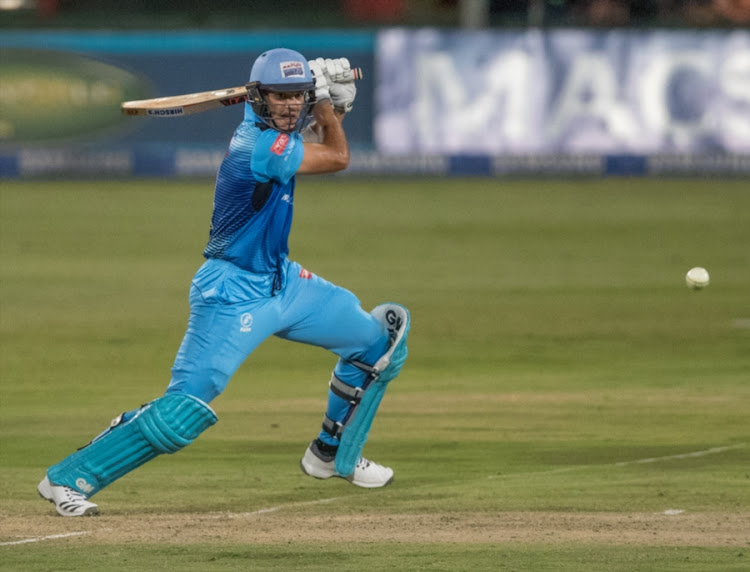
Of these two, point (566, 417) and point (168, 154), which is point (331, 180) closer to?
point (168, 154)

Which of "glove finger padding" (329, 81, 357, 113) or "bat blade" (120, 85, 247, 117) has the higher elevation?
"glove finger padding" (329, 81, 357, 113)

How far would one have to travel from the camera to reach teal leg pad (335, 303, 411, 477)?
24.8 ft

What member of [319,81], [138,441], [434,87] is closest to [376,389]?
[138,441]

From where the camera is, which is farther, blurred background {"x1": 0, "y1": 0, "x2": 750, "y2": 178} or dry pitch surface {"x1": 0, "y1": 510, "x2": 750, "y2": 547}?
blurred background {"x1": 0, "y1": 0, "x2": 750, "y2": 178}

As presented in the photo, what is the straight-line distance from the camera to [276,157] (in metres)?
6.82

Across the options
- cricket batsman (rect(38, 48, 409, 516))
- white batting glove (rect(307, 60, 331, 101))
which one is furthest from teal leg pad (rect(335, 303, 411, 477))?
white batting glove (rect(307, 60, 331, 101))

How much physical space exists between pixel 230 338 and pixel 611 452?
2654 millimetres

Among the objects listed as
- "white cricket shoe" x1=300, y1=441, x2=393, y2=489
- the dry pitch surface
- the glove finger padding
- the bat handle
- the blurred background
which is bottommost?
the blurred background

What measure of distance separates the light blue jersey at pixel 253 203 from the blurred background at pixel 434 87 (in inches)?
715

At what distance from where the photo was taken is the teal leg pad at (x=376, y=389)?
24.8ft

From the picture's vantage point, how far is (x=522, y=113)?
25672 millimetres

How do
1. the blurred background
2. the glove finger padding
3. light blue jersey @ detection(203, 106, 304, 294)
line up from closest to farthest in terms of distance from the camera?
light blue jersey @ detection(203, 106, 304, 294), the glove finger padding, the blurred background

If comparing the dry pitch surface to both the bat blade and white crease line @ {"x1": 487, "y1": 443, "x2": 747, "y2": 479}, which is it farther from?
the bat blade

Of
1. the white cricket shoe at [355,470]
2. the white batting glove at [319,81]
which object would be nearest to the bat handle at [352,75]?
the white batting glove at [319,81]
